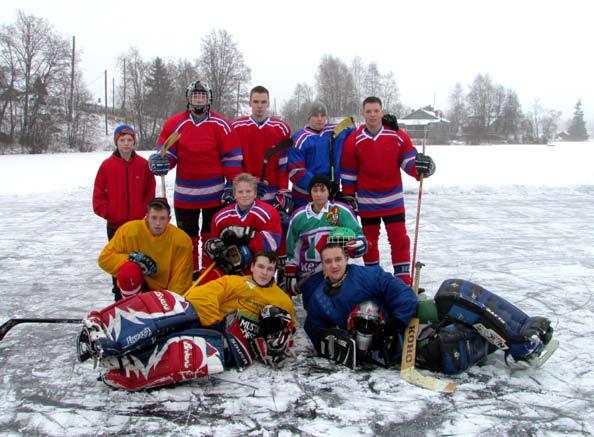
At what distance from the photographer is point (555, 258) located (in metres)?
5.48

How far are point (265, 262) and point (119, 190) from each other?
4.99 ft

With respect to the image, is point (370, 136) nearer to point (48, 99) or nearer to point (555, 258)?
point (555, 258)

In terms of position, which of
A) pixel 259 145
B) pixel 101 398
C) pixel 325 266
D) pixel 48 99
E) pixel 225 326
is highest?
pixel 48 99

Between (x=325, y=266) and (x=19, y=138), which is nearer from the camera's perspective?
(x=325, y=266)

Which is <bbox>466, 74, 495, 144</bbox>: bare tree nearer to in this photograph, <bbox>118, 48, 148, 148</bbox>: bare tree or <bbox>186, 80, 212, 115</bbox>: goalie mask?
<bbox>118, 48, 148, 148</bbox>: bare tree

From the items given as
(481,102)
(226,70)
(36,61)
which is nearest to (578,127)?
(481,102)

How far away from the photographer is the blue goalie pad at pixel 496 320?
273cm

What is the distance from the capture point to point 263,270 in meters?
3.06

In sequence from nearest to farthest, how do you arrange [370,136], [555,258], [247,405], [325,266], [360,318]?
[247,405] < [360,318] < [325,266] < [370,136] < [555,258]

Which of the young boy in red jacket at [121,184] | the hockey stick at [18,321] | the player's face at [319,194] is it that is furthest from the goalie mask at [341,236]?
the hockey stick at [18,321]

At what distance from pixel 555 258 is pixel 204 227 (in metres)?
3.89

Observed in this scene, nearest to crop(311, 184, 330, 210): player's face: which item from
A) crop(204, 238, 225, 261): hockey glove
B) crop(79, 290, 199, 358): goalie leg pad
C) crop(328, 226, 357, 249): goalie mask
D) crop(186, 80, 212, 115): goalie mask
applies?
crop(328, 226, 357, 249): goalie mask

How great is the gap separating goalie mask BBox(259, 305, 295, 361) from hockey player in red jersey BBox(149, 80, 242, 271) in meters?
1.49

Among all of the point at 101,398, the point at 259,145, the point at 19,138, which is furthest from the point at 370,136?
the point at 19,138
